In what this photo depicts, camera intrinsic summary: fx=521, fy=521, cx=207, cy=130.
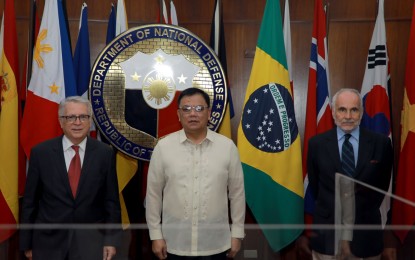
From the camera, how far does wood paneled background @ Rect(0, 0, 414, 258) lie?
11.9ft

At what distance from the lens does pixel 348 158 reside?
2436 millimetres

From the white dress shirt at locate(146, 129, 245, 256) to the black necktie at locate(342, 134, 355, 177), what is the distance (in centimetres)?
52

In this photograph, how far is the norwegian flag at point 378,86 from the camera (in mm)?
3283

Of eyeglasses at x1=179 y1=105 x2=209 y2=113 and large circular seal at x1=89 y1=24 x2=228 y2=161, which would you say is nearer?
eyeglasses at x1=179 y1=105 x2=209 y2=113

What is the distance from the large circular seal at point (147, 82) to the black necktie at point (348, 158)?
0.74 metres

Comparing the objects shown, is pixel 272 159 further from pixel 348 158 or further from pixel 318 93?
pixel 348 158

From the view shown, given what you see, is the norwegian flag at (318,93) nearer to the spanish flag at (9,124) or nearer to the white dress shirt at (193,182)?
the white dress shirt at (193,182)

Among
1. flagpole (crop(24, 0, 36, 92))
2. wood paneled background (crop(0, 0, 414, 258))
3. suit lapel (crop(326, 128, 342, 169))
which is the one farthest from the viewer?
wood paneled background (crop(0, 0, 414, 258))

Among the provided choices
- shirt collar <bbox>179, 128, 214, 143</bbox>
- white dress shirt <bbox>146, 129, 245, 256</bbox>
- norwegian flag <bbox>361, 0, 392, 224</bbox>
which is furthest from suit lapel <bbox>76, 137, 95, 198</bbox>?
norwegian flag <bbox>361, 0, 392, 224</bbox>

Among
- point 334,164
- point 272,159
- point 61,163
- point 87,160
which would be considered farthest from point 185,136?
point 272,159

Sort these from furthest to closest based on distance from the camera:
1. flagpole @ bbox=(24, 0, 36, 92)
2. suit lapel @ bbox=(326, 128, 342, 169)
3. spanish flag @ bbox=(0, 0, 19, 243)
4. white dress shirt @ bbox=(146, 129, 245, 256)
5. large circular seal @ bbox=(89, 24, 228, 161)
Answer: flagpole @ bbox=(24, 0, 36, 92), spanish flag @ bbox=(0, 0, 19, 243), large circular seal @ bbox=(89, 24, 228, 161), suit lapel @ bbox=(326, 128, 342, 169), white dress shirt @ bbox=(146, 129, 245, 256)

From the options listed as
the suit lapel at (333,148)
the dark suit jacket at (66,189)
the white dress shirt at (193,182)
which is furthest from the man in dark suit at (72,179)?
the suit lapel at (333,148)

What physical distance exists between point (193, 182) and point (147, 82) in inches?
36.2

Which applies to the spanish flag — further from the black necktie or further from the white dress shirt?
the black necktie
